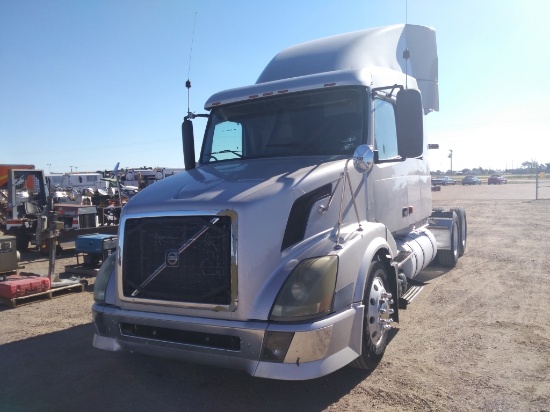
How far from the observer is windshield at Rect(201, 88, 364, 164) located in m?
4.80

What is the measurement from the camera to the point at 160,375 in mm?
4418

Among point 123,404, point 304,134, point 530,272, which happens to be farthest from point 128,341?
point 530,272

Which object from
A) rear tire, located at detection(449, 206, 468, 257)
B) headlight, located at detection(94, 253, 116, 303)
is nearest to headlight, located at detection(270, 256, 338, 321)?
headlight, located at detection(94, 253, 116, 303)

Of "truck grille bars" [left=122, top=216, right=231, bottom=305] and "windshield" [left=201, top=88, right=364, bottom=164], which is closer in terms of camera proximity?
"truck grille bars" [left=122, top=216, right=231, bottom=305]

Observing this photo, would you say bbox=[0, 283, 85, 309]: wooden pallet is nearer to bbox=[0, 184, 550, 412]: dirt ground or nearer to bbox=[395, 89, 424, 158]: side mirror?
bbox=[0, 184, 550, 412]: dirt ground

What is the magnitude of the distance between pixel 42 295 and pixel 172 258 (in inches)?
189

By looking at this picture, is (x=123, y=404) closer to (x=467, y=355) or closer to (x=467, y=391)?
(x=467, y=391)

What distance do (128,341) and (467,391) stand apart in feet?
9.56

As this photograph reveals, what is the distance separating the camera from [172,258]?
371cm

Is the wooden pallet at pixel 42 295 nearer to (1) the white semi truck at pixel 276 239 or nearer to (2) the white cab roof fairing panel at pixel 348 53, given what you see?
(1) the white semi truck at pixel 276 239

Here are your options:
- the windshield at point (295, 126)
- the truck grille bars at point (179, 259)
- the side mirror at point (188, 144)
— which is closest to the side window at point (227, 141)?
the windshield at point (295, 126)

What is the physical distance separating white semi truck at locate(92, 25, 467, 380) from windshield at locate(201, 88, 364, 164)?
1 centimetres

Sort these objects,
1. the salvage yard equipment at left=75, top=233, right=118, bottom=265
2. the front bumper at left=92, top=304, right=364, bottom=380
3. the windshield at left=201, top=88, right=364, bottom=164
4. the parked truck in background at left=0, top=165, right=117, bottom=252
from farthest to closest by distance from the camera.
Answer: the parked truck in background at left=0, top=165, right=117, bottom=252 → the salvage yard equipment at left=75, top=233, right=118, bottom=265 → the windshield at left=201, top=88, right=364, bottom=164 → the front bumper at left=92, top=304, right=364, bottom=380

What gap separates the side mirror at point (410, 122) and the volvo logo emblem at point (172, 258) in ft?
8.42
